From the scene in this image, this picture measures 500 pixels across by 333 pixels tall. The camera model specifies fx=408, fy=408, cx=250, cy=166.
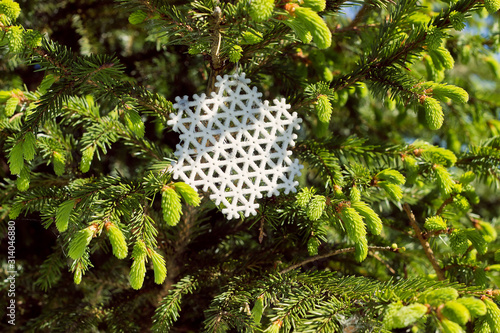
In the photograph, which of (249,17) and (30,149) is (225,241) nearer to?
(30,149)

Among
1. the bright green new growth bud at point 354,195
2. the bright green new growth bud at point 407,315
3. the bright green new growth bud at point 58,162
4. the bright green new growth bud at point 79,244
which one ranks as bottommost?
the bright green new growth bud at point 58,162

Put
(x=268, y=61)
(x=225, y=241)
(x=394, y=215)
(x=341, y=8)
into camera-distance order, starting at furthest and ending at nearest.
A: (x=394, y=215) < (x=225, y=241) < (x=268, y=61) < (x=341, y=8)

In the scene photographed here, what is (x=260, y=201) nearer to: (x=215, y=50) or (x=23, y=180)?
(x=215, y=50)

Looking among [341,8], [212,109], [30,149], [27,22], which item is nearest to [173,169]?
[212,109]

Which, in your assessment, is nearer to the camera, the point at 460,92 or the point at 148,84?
the point at 460,92

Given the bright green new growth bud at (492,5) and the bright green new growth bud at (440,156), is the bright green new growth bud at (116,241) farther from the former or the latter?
the bright green new growth bud at (492,5)

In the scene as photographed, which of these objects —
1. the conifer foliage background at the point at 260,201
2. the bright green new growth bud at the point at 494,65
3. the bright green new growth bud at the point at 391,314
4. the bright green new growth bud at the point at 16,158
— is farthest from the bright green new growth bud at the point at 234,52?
the bright green new growth bud at the point at 494,65
